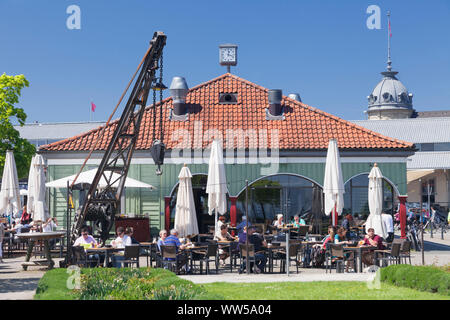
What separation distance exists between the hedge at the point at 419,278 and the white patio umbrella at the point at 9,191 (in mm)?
13904

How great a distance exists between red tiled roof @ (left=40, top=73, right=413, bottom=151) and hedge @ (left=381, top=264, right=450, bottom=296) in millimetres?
12125

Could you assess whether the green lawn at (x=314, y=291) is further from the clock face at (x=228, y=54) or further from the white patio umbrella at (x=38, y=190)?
the clock face at (x=228, y=54)

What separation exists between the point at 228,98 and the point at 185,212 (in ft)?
31.6

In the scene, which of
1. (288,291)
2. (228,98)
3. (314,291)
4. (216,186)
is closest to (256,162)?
(228,98)

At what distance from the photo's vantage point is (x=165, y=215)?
25.0 m

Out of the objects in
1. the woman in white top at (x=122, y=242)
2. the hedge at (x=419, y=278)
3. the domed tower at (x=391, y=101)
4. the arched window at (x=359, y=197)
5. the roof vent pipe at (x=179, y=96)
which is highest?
the domed tower at (x=391, y=101)

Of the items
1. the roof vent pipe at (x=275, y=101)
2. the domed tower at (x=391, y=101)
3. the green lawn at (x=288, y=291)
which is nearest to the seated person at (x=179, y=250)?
the green lawn at (x=288, y=291)

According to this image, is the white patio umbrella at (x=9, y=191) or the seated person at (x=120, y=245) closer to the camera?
the seated person at (x=120, y=245)

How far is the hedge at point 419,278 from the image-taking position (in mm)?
11500

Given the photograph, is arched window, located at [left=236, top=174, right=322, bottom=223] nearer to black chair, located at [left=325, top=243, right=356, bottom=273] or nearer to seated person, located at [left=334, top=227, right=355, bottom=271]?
seated person, located at [left=334, top=227, right=355, bottom=271]

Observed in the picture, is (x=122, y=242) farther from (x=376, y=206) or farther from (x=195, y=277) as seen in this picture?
(x=376, y=206)

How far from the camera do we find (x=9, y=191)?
2225 centimetres

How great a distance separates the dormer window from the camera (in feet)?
90.1
